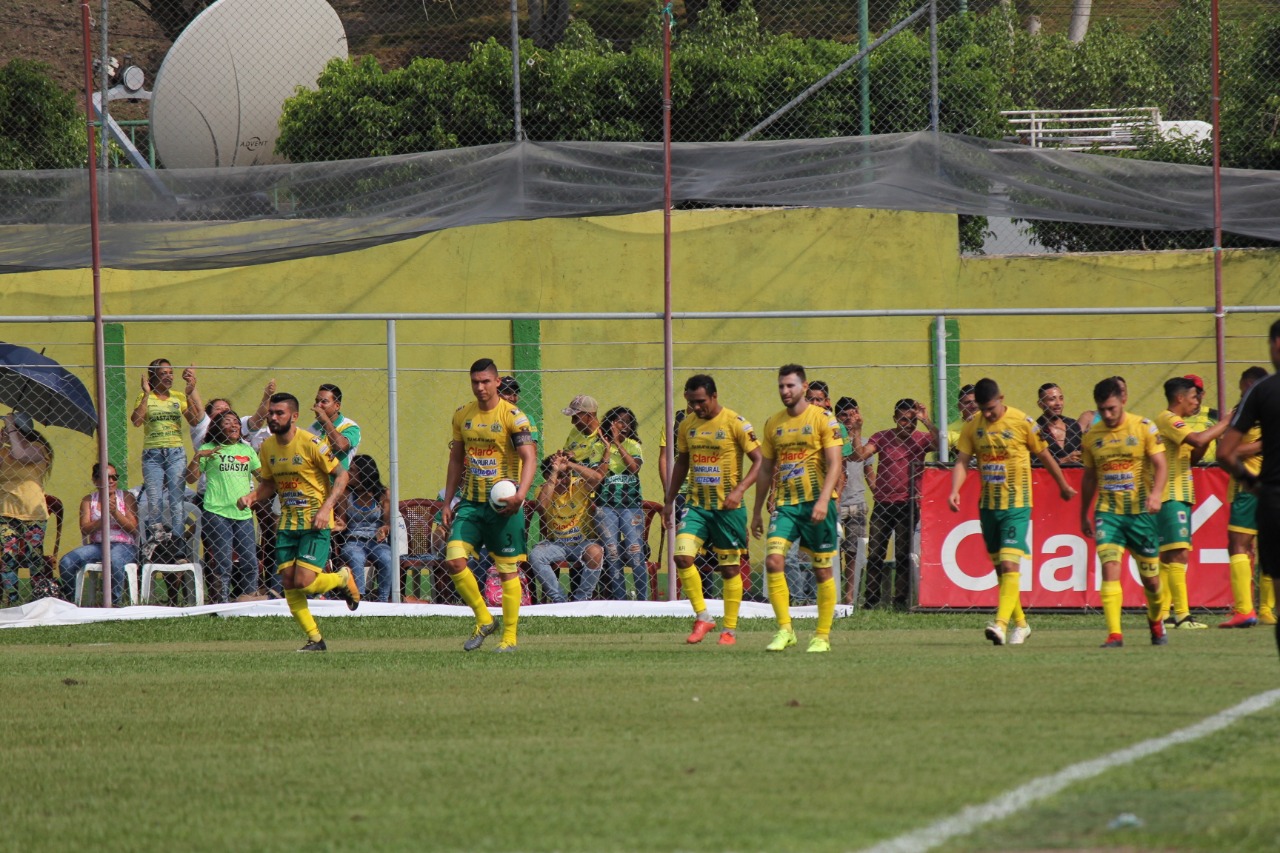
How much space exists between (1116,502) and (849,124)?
10.1 m

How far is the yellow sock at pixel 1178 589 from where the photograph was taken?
1296 cm

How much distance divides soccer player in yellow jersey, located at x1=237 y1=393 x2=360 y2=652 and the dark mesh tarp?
12.5 ft

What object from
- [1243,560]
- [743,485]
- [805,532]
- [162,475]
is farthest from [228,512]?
[1243,560]

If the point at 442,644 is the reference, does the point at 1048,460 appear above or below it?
above

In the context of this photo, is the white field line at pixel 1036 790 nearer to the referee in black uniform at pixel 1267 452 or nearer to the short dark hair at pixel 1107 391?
the referee in black uniform at pixel 1267 452

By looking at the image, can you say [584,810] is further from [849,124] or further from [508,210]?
[849,124]

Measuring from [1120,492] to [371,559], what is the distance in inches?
272

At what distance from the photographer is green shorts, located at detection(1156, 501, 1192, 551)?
42.1 feet

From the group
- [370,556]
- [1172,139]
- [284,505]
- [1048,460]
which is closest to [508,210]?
[370,556]

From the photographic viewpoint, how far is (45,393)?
54.1ft

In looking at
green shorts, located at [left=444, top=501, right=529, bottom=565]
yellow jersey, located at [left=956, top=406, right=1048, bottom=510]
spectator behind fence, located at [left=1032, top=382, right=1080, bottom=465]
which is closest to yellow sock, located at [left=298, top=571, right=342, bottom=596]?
green shorts, located at [left=444, top=501, right=529, bottom=565]

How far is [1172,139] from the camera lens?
81.4 ft

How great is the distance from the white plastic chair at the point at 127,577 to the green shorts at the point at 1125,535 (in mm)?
8725

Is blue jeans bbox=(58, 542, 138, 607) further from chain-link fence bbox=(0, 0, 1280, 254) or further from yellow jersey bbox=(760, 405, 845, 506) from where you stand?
yellow jersey bbox=(760, 405, 845, 506)
